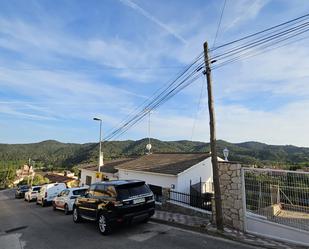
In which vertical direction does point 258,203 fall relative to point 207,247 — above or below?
above

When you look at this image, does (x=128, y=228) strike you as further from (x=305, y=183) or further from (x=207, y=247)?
(x=305, y=183)

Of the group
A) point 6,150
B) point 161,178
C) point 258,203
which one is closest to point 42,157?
point 6,150

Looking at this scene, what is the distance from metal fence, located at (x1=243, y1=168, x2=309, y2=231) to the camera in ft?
26.3

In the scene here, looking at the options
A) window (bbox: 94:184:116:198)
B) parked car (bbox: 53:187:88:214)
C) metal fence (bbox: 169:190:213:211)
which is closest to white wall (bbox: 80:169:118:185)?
parked car (bbox: 53:187:88:214)

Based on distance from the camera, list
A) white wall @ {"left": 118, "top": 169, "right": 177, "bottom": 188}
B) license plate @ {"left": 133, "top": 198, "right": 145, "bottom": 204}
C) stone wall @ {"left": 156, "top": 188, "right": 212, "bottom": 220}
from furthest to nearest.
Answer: white wall @ {"left": 118, "top": 169, "right": 177, "bottom": 188} < stone wall @ {"left": 156, "top": 188, "right": 212, "bottom": 220} < license plate @ {"left": 133, "top": 198, "right": 145, "bottom": 204}

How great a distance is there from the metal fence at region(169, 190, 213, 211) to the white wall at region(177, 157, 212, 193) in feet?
4.30

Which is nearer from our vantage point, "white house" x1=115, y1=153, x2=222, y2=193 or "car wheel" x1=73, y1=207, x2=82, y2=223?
"car wheel" x1=73, y1=207, x2=82, y2=223

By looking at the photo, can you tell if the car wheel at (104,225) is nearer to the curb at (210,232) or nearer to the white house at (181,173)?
the curb at (210,232)

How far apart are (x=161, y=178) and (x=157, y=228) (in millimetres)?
6686

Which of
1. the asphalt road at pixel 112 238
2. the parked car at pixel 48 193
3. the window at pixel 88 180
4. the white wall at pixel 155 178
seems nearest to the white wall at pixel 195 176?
the white wall at pixel 155 178

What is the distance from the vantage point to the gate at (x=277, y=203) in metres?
7.98

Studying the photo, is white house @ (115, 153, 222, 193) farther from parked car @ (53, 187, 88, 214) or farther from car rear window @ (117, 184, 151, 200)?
car rear window @ (117, 184, 151, 200)

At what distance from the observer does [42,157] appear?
122m

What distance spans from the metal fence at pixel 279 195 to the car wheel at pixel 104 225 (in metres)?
5.09
